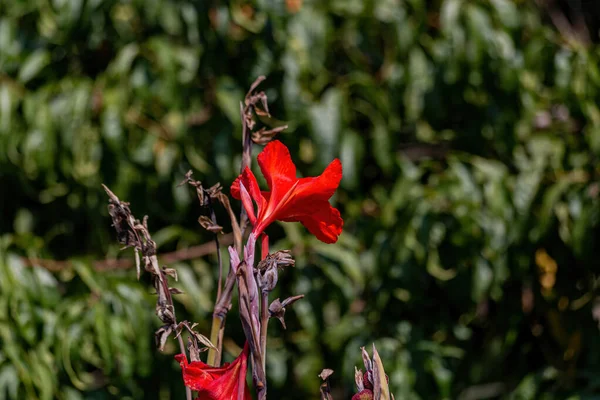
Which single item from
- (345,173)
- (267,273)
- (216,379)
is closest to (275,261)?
(267,273)

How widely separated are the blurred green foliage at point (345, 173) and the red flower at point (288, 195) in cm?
126

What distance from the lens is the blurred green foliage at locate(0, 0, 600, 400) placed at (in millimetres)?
2088

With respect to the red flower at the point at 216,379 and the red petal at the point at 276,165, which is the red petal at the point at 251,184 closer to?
the red petal at the point at 276,165

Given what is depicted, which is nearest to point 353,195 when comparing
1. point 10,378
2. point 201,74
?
point 201,74

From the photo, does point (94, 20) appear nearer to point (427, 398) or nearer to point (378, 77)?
point (378, 77)

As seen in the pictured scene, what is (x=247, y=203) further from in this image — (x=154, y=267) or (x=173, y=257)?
(x=173, y=257)

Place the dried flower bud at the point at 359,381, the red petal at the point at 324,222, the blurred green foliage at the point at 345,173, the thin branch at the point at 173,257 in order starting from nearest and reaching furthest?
the dried flower bud at the point at 359,381, the red petal at the point at 324,222, the blurred green foliage at the point at 345,173, the thin branch at the point at 173,257

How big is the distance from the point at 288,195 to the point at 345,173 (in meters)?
1.37

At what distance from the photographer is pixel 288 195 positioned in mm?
814

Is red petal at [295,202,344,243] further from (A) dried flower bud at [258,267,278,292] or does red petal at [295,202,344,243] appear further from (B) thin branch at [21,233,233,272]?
(B) thin branch at [21,233,233,272]

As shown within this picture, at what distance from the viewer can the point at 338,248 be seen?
2.16m

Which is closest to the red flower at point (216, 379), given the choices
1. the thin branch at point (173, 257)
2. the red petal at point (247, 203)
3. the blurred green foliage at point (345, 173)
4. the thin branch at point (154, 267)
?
the thin branch at point (154, 267)

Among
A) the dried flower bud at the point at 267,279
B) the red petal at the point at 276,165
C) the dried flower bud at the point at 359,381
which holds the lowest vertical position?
the dried flower bud at the point at 359,381

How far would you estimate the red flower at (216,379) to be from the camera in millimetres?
747
